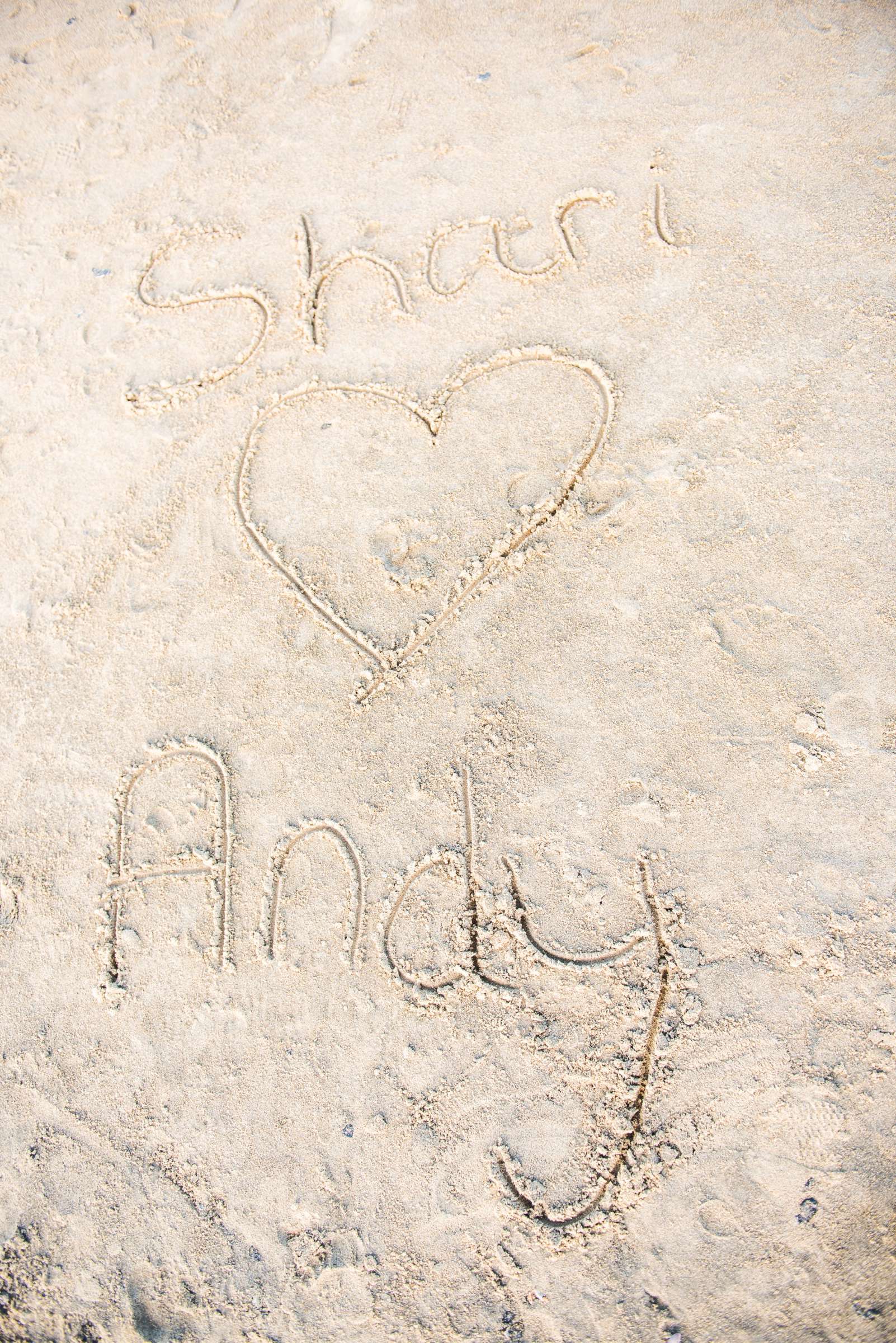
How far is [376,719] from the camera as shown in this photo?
2.67 m

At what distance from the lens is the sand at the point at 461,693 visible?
87.9 inches

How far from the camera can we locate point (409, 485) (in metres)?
2.92

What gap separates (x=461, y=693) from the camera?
2668 mm

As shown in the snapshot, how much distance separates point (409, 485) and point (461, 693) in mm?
763

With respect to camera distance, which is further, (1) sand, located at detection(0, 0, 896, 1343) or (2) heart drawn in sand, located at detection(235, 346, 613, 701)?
(2) heart drawn in sand, located at detection(235, 346, 613, 701)

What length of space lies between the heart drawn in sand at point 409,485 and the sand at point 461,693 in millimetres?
18

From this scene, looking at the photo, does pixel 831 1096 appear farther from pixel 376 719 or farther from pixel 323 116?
pixel 323 116

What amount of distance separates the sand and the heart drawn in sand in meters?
0.02

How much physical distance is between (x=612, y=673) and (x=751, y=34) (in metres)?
2.91

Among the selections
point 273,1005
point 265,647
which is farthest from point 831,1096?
point 265,647

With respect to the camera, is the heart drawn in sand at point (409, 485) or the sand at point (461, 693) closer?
the sand at point (461, 693)

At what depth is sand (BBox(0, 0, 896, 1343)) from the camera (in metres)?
2.23

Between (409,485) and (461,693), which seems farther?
(409,485)

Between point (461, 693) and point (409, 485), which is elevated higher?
point (409, 485)
